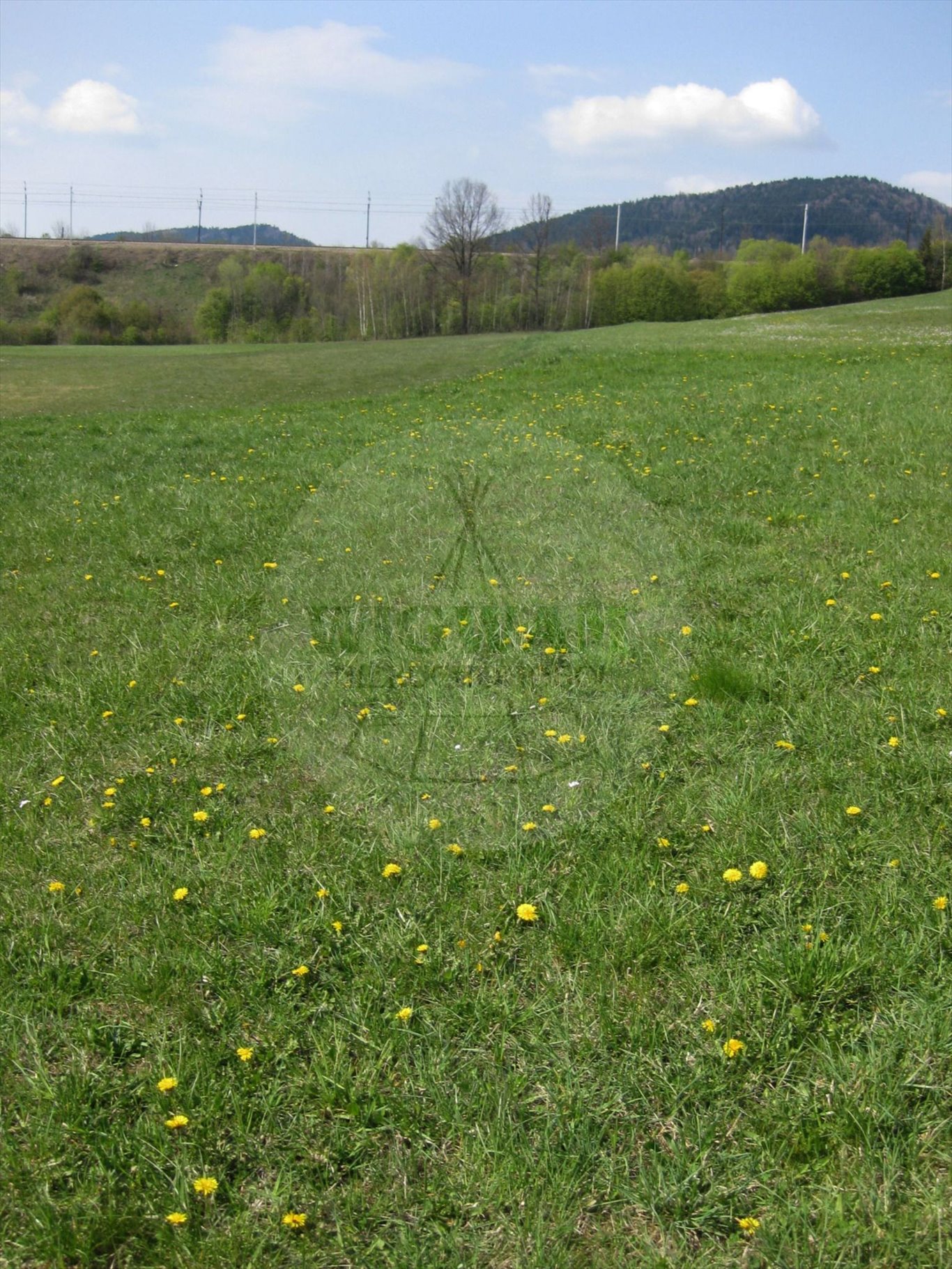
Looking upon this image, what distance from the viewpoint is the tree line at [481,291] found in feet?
229

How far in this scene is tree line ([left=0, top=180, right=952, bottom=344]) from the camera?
69688 mm

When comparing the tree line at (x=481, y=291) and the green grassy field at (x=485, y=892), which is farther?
the tree line at (x=481, y=291)

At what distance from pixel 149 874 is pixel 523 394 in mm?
13097

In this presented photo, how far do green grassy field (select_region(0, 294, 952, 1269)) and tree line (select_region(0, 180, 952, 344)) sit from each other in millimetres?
65258

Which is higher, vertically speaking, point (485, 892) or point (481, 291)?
point (481, 291)

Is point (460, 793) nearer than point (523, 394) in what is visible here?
Yes

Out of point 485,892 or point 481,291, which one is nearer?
point 485,892

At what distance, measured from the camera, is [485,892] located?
3.07 m

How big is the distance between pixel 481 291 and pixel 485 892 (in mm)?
81012

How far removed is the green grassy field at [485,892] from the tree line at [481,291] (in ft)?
214

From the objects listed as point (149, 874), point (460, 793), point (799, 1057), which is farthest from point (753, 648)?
point (149, 874)

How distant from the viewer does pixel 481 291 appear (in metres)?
78.2

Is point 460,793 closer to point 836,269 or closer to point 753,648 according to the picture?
point 753,648

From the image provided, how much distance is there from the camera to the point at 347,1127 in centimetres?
226
